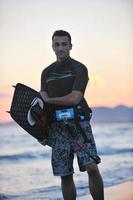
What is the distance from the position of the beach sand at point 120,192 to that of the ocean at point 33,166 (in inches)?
2.1

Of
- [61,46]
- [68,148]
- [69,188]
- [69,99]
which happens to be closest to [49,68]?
[61,46]

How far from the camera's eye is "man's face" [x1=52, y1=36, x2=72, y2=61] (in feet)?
10.7

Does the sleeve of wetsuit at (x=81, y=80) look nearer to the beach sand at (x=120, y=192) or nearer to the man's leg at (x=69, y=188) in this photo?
the man's leg at (x=69, y=188)

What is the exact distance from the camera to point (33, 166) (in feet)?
11.2

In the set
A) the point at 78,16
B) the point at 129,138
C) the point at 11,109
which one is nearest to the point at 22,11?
the point at 78,16

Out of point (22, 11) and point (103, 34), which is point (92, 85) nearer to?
point (103, 34)

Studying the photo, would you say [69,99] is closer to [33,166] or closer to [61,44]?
[61,44]

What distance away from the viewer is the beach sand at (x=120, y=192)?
350 centimetres

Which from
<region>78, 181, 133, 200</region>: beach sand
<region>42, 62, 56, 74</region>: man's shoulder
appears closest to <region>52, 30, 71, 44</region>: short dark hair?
<region>42, 62, 56, 74</region>: man's shoulder

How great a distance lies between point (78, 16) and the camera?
342cm

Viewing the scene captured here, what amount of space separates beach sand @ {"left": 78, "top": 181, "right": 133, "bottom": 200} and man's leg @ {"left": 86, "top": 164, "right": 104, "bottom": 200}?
256 mm

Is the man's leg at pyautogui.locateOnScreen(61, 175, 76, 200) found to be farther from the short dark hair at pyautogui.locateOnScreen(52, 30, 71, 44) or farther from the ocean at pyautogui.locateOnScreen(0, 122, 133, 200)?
the short dark hair at pyautogui.locateOnScreen(52, 30, 71, 44)

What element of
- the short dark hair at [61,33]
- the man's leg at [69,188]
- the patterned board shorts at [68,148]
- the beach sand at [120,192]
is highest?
the short dark hair at [61,33]

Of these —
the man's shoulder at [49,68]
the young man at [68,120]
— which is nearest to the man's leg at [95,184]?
the young man at [68,120]
